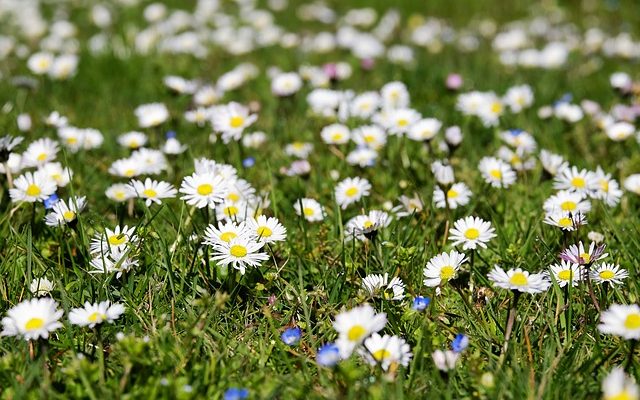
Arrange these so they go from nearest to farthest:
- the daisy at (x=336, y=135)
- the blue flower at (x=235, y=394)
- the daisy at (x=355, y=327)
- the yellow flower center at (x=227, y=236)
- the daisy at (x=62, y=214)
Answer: the blue flower at (x=235, y=394) < the daisy at (x=355, y=327) < the yellow flower center at (x=227, y=236) < the daisy at (x=62, y=214) < the daisy at (x=336, y=135)

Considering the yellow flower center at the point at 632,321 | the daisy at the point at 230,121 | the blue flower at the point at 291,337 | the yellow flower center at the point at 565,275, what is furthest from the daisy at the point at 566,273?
the daisy at the point at 230,121

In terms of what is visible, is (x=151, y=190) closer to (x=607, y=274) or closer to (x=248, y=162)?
(x=248, y=162)

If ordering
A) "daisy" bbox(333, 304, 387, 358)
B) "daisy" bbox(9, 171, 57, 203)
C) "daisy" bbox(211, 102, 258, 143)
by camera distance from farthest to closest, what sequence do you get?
"daisy" bbox(211, 102, 258, 143) → "daisy" bbox(9, 171, 57, 203) → "daisy" bbox(333, 304, 387, 358)

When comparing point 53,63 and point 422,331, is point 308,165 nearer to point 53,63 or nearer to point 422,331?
point 422,331

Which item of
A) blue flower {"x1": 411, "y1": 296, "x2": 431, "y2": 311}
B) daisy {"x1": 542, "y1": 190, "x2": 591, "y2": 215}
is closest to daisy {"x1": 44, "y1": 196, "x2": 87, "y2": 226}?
blue flower {"x1": 411, "y1": 296, "x2": 431, "y2": 311}

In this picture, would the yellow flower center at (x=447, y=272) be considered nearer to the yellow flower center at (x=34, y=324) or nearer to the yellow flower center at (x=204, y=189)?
the yellow flower center at (x=204, y=189)

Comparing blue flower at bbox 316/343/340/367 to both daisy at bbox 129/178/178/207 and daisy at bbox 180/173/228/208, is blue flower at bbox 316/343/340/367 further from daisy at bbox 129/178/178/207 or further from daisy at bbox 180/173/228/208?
daisy at bbox 129/178/178/207

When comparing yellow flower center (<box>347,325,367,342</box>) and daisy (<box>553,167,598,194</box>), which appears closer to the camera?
yellow flower center (<box>347,325,367,342</box>)

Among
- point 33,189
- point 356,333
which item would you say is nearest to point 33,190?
point 33,189
